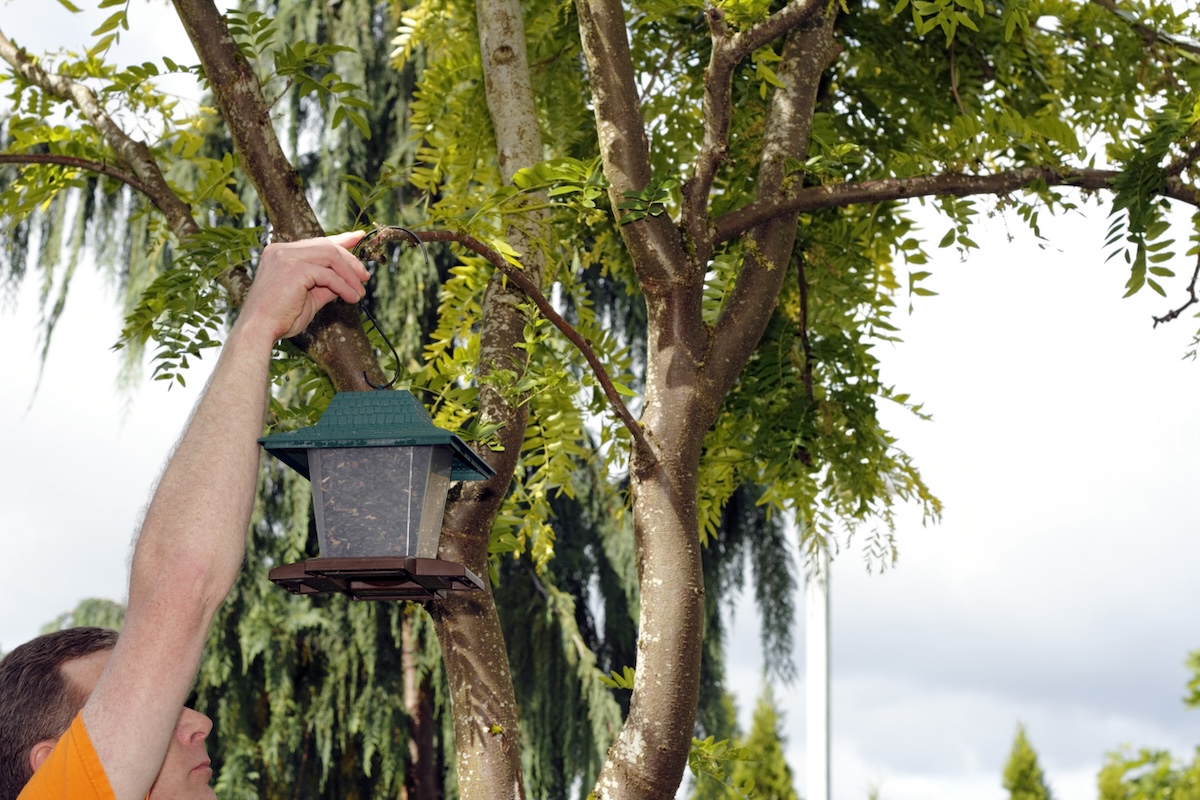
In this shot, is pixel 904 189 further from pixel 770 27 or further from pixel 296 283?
pixel 296 283

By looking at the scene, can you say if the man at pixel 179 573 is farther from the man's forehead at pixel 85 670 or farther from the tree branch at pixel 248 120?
the tree branch at pixel 248 120

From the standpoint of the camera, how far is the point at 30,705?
1.50m

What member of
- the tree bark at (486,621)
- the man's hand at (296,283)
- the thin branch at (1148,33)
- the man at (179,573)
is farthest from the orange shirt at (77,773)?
the thin branch at (1148,33)

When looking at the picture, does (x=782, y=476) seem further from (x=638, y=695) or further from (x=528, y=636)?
(x=528, y=636)

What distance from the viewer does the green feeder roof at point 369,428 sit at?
5.48ft

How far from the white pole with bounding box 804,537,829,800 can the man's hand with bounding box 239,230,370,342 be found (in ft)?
11.4

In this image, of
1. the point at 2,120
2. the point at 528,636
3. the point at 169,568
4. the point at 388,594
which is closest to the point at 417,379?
the point at 388,594

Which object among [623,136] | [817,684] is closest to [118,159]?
[623,136]

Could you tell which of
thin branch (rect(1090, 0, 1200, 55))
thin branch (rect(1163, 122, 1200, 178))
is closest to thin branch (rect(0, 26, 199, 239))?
thin branch (rect(1163, 122, 1200, 178))

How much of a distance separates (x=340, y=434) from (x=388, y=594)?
272mm

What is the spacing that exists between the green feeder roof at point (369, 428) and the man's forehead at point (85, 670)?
0.34 metres

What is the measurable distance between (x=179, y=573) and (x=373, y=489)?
1.71 feet

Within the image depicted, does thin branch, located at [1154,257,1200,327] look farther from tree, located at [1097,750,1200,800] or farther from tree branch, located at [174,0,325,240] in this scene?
tree branch, located at [174,0,325,240]

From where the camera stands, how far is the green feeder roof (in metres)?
1.67
